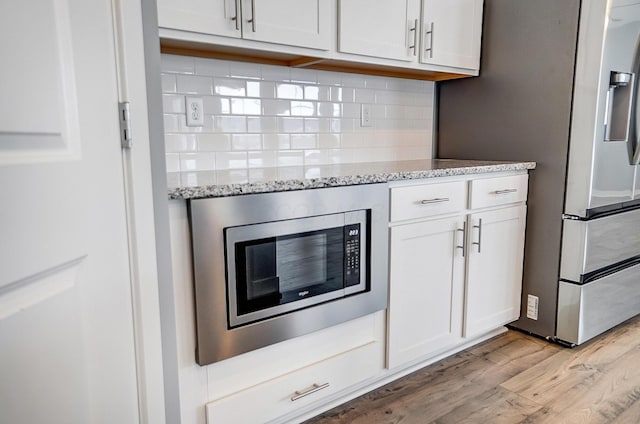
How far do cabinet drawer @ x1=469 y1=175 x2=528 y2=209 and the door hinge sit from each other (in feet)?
5.25

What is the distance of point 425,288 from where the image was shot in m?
1.92

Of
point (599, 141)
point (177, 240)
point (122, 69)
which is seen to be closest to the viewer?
point (122, 69)

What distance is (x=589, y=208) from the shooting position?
6.98 feet

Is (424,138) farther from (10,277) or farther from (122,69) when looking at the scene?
(10,277)

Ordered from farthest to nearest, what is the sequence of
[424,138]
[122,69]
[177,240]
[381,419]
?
[424,138] → [381,419] → [177,240] → [122,69]

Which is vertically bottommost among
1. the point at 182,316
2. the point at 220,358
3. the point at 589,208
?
the point at 220,358

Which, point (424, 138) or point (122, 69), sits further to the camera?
point (424, 138)

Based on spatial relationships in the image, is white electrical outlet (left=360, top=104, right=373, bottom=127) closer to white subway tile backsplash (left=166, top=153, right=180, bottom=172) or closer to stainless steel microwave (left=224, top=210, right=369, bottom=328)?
stainless steel microwave (left=224, top=210, right=369, bottom=328)

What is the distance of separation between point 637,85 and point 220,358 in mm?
2356

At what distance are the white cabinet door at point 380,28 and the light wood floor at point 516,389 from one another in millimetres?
1523

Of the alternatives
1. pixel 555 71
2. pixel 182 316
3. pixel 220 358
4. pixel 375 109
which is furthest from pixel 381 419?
pixel 555 71

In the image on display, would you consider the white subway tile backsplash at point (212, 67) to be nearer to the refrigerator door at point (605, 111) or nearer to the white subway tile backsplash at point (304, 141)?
the white subway tile backsplash at point (304, 141)

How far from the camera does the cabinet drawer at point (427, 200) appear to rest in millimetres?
1757

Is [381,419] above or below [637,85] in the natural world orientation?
below
